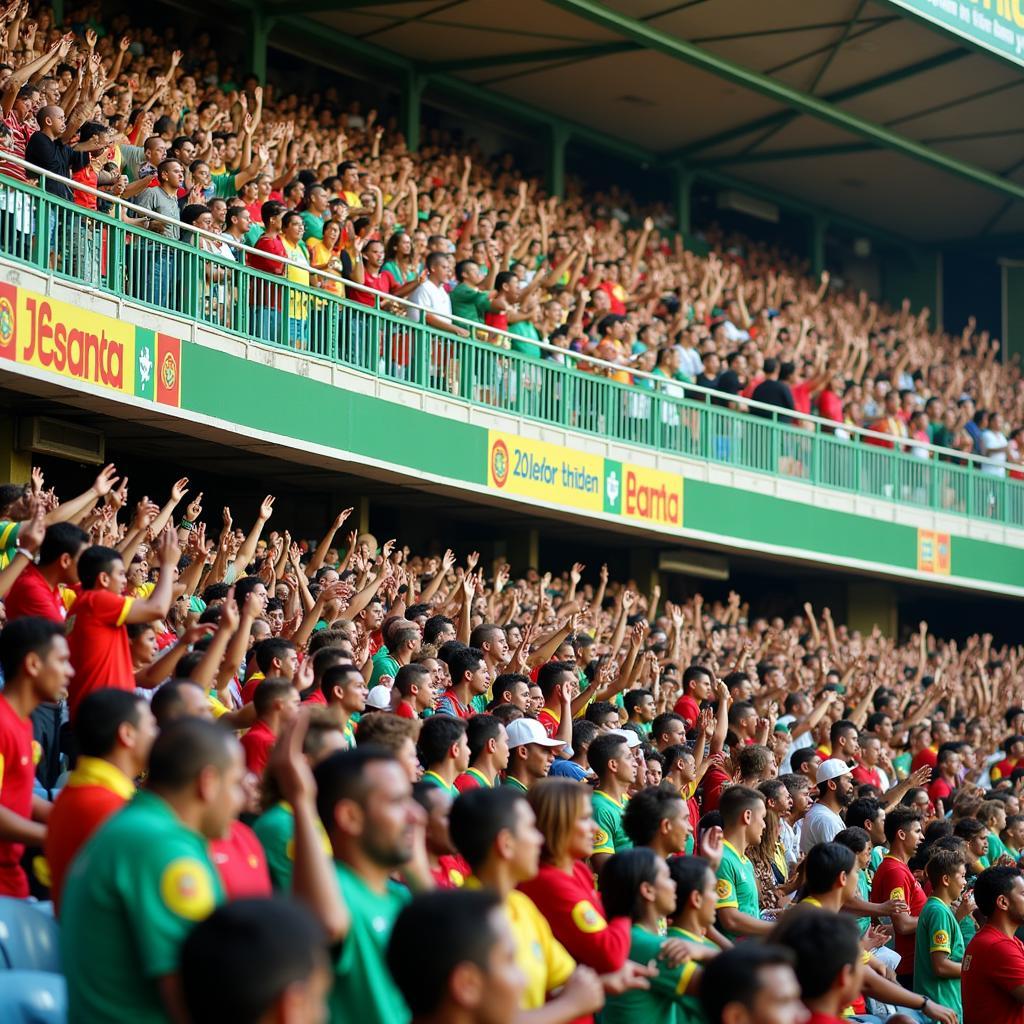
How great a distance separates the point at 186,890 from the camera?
3.86 meters

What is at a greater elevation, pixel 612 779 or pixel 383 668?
pixel 383 668

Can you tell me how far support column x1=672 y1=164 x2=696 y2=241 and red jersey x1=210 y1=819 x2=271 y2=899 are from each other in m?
24.0

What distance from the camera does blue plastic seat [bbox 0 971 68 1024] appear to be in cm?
455

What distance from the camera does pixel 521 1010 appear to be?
14.7 feet

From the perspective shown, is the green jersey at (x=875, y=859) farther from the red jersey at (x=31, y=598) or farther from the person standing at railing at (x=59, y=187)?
the person standing at railing at (x=59, y=187)

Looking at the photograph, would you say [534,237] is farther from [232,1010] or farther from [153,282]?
[232,1010]

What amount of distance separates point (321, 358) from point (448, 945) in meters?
12.4

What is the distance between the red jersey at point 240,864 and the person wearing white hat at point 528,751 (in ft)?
10.6

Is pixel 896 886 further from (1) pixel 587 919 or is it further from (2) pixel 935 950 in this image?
(1) pixel 587 919

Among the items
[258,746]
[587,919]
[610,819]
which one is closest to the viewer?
[587,919]

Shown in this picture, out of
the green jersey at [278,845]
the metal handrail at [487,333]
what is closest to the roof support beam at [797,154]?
the metal handrail at [487,333]

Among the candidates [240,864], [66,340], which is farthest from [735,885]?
[66,340]

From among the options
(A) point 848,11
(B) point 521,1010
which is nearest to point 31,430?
(B) point 521,1010

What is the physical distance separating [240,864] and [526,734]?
3452 millimetres
